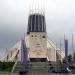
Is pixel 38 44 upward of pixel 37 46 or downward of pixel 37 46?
upward

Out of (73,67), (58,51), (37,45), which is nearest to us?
(73,67)

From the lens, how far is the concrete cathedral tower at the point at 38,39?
78.1 m

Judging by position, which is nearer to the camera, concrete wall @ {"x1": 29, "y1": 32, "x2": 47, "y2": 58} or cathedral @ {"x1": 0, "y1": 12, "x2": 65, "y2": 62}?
concrete wall @ {"x1": 29, "y1": 32, "x2": 47, "y2": 58}

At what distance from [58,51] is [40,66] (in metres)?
23.2

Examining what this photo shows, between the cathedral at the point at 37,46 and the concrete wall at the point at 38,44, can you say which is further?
the cathedral at the point at 37,46

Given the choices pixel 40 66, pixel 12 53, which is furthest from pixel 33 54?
pixel 40 66

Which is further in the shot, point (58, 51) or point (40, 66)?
point (58, 51)

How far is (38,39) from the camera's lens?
255 ft

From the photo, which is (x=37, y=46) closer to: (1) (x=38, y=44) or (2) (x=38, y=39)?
(1) (x=38, y=44)

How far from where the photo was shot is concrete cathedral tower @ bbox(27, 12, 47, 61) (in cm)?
7812

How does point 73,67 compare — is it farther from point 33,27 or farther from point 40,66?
point 33,27

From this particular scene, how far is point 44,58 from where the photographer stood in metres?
79.2

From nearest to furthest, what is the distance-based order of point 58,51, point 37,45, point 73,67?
point 73,67, point 37,45, point 58,51

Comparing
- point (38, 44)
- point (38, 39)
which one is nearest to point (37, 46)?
point (38, 44)
